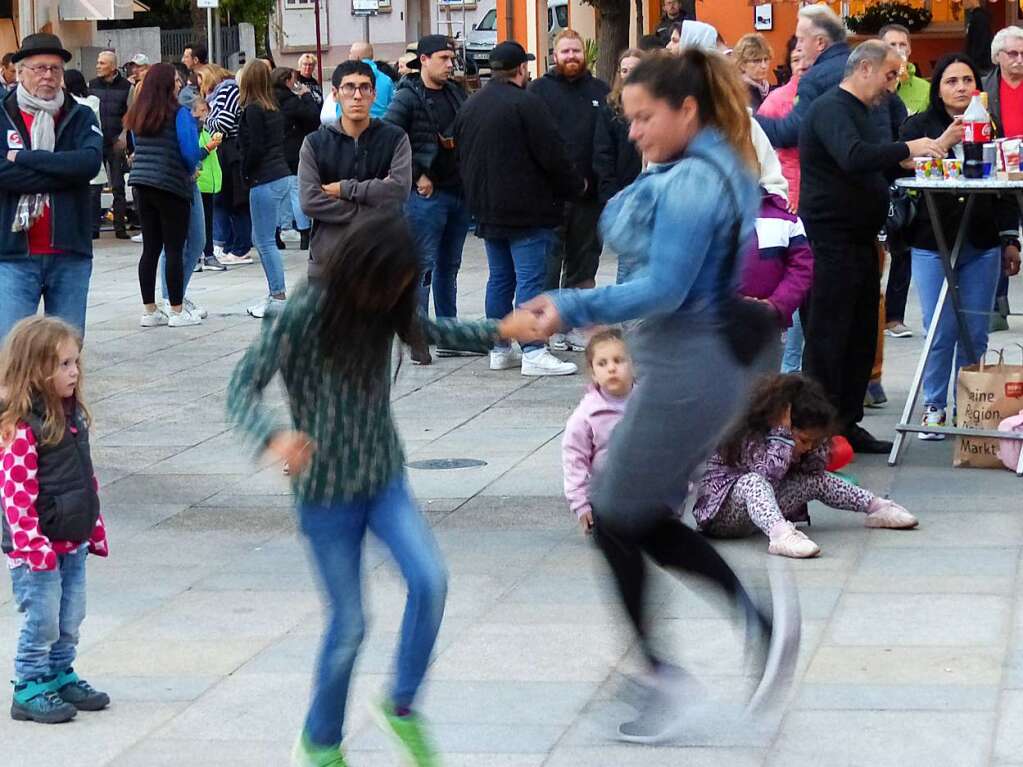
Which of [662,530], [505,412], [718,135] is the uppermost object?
[718,135]

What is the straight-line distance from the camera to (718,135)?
180 inches

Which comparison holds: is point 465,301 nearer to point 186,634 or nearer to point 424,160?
point 424,160

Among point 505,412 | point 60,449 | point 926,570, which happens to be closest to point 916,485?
point 926,570

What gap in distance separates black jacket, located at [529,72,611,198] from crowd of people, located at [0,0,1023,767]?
0.02 m

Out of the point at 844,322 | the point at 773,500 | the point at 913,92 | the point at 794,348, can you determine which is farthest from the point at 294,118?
the point at 773,500

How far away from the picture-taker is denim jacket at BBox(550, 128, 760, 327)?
14.4 feet

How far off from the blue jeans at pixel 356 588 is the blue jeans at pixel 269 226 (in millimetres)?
9384

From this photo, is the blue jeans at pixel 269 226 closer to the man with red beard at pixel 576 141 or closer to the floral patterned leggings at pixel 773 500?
the man with red beard at pixel 576 141

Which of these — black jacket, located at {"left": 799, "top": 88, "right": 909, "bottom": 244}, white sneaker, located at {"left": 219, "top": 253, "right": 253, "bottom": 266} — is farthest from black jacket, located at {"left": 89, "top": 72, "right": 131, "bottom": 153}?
black jacket, located at {"left": 799, "top": 88, "right": 909, "bottom": 244}

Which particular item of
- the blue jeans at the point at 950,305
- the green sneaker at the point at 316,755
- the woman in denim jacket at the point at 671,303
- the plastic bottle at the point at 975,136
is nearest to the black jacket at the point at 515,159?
the blue jeans at the point at 950,305

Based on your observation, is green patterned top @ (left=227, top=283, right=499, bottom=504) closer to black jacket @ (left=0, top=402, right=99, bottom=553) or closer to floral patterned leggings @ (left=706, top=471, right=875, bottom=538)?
black jacket @ (left=0, top=402, right=99, bottom=553)

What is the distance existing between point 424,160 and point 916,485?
460 cm

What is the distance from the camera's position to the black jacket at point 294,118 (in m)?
16.3

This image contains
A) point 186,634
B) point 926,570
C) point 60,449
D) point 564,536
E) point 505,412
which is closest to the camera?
point 60,449
